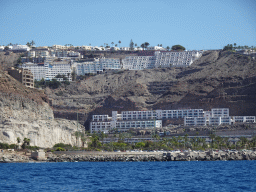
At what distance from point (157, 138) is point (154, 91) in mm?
60855

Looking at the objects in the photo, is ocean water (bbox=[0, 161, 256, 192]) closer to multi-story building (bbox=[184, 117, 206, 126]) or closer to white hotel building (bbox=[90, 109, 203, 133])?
multi-story building (bbox=[184, 117, 206, 126])

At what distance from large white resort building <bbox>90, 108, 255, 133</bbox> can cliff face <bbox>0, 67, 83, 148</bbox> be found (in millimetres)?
54015

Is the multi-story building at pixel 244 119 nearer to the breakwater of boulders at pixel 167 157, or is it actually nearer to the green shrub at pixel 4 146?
the breakwater of boulders at pixel 167 157

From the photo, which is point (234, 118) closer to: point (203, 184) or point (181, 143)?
point (181, 143)

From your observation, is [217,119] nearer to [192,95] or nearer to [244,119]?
[244,119]

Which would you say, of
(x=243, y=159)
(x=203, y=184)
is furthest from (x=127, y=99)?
(x=203, y=184)

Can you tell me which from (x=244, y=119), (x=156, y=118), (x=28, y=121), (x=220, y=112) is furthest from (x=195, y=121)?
(x=28, y=121)

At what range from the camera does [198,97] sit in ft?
583

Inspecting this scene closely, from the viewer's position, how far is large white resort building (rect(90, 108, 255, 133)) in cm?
16288

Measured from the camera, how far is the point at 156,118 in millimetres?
175875

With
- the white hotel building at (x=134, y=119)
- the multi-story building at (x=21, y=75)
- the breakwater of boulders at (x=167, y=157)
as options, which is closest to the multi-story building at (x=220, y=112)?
the white hotel building at (x=134, y=119)

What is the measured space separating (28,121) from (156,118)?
81231 millimetres

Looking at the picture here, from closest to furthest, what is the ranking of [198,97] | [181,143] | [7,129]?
[7,129], [181,143], [198,97]

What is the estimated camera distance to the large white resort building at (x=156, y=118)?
534 feet
